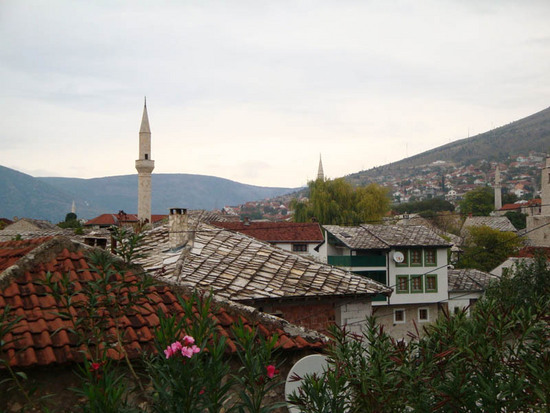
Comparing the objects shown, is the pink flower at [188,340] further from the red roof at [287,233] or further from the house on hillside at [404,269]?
the red roof at [287,233]

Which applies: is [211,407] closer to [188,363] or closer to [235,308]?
[188,363]

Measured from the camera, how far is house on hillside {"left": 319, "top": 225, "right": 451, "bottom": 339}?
30.9m

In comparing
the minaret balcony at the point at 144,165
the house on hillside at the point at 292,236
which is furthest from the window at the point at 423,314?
the minaret balcony at the point at 144,165

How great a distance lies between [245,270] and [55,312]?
19.9ft

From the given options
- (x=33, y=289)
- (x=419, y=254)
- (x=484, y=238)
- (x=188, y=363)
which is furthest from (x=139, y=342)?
(x=484, y=238)

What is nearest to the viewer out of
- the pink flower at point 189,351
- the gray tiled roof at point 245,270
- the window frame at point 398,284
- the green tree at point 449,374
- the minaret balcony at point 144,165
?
the pink flower at point 189,351

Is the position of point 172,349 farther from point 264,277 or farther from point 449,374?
point 264,277

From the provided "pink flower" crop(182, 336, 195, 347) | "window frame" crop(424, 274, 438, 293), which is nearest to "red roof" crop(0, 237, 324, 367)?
"pink flower" crop(182, 336, 195, 347)

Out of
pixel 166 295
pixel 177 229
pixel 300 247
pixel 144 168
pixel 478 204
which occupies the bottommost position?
pixel 300 247

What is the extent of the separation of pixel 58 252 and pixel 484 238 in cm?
4637

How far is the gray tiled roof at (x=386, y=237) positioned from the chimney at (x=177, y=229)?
1949cm

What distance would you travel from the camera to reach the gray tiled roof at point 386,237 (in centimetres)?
3153

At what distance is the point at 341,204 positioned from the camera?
51312mm

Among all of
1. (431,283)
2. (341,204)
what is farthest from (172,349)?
(341,204)
